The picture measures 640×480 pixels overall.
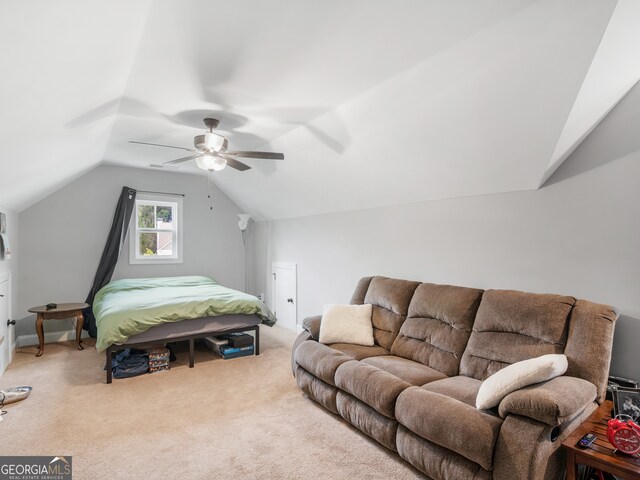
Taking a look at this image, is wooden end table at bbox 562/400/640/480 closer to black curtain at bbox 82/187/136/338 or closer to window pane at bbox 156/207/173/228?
black curtain at bbox 82/187/136/338

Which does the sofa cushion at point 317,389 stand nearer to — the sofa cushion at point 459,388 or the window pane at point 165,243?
the sofa cushion at point 459,388

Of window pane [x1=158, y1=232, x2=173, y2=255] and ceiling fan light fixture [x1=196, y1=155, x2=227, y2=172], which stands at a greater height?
ceiling fan light fixture [x1=196, y1=155, x2=227, y2=172]

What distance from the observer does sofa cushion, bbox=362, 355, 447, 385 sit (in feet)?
7.88

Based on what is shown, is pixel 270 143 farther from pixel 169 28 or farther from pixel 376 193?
pixel 169 28

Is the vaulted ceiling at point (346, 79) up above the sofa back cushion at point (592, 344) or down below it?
above

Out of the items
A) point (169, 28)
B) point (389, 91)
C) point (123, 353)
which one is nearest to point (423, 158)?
point (389, 91)

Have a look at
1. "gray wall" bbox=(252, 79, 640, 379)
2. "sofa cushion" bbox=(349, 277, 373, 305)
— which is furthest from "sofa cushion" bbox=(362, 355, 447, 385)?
"gray wall" bbox=(252, 79, 640, 379)

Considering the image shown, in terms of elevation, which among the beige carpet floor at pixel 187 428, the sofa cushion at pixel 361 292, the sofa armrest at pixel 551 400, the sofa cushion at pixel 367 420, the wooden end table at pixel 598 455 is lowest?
the beige carpet floor at pixel 187 428

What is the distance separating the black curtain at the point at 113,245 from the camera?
5.11 metres

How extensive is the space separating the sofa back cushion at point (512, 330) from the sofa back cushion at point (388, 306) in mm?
678

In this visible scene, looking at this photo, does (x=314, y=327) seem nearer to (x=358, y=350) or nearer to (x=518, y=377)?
(x=358, y=350)

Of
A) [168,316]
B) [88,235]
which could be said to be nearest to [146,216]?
[88,235]

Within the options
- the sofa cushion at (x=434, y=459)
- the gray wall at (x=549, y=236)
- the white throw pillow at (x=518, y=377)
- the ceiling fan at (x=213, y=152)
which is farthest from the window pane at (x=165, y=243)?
the white throw pillow at (x=518, y=377)

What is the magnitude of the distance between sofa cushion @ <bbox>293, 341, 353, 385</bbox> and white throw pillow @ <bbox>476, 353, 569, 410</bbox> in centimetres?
106
